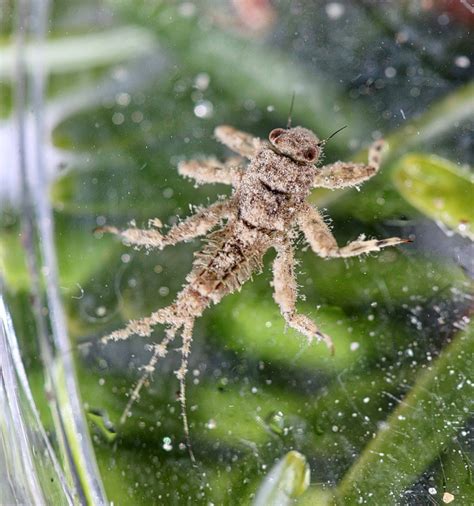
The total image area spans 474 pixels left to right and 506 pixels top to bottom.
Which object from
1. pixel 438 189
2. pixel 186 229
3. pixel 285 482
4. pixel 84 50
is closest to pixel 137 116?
pixel 84 50

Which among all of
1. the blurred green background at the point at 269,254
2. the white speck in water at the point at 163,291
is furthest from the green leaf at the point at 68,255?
the white speck in water at the point at 163,291

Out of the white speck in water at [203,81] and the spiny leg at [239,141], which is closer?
the spiny leg at [239,141]

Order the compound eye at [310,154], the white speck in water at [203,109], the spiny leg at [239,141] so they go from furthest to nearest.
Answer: the white speck in water at [203,109], the spiny leg at [239,141], the compound eye at [310,154]

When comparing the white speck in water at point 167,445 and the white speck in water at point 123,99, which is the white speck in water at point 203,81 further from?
the white speck in water at point 167,445

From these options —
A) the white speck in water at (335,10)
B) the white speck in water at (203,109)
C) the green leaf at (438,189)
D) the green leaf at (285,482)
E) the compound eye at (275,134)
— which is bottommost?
the green leaf at (285,482)

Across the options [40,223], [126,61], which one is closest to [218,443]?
[40,223]

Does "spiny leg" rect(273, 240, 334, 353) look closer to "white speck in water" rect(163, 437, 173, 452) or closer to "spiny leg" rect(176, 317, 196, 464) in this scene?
"spiny leg" rect(176, 317, 196, 464)
